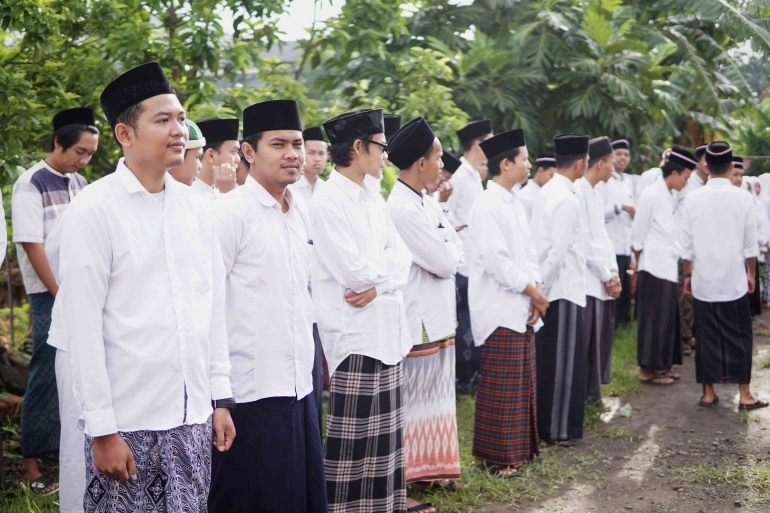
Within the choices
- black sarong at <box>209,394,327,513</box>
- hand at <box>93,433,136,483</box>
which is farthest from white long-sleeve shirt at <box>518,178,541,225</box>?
hand at <box>93,433,136,483</box>

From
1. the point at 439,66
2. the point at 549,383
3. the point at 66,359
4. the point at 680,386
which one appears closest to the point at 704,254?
the point at 680,386

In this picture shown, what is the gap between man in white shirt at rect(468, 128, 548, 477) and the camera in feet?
17.7

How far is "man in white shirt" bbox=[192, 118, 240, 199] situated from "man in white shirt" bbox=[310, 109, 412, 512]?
0.67 metres

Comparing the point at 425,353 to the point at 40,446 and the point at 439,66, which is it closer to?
the point at 40,446

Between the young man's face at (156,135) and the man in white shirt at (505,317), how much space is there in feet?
9.72

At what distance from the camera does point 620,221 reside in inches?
389

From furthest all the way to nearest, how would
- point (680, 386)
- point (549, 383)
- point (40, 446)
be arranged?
point (680, 386)
point (549, 383)
point (40, 446)

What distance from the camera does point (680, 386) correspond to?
7.78m

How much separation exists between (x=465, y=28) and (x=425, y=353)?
779cm

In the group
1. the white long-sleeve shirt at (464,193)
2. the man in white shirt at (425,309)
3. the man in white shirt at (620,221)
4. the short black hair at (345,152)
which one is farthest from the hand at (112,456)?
the man in white shirt at (620,221)

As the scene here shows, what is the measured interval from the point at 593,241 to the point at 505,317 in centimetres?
153

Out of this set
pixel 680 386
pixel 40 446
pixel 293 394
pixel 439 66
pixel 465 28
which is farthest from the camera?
pixel 465 28

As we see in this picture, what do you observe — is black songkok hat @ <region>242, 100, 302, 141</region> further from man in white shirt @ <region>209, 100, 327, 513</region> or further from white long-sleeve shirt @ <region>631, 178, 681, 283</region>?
white long-sleeve shirt @ <region>631, 178, 681, 283</region>

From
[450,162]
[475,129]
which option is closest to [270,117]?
[450,162]
